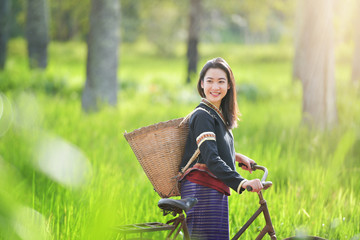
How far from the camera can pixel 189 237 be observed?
210 centimetres

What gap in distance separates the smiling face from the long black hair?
0.9 inches

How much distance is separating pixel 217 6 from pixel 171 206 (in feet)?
46.1

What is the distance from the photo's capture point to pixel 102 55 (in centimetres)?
848

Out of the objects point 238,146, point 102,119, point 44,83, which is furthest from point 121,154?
point 44,83

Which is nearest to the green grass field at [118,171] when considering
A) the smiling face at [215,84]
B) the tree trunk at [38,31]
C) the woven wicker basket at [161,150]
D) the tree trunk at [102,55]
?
the woven wicker basket at [161,150]

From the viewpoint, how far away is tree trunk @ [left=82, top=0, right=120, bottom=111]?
8203 mm

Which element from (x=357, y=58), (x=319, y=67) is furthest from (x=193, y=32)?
(x=319, y=67)

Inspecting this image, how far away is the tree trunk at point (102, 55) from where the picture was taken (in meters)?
8.20

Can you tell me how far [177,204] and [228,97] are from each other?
655 millimetres

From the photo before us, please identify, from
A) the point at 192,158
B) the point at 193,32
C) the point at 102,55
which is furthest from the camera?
the point at 193,32

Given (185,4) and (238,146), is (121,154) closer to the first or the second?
(238,146)

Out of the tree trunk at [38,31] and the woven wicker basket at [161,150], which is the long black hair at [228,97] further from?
the tree trunk at [38,31]

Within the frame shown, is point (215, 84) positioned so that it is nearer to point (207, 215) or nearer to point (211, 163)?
point (211, 163)

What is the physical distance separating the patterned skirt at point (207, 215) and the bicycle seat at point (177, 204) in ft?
0.37
